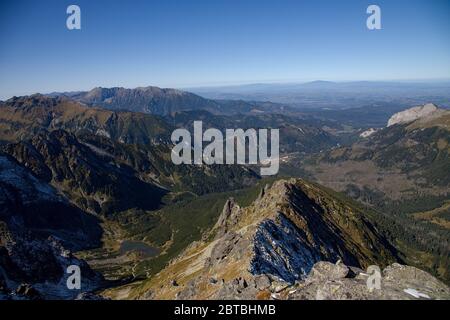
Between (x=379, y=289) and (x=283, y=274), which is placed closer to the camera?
(x=379, y=289)

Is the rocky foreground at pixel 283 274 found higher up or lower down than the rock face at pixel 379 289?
lower down

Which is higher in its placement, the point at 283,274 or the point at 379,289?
the point at 379,289

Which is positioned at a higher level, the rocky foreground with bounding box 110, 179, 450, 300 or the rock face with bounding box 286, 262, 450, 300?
the rock face with bounding box 286, 262, 450, 300

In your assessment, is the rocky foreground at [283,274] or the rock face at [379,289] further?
the rocky foreground at [283,274]

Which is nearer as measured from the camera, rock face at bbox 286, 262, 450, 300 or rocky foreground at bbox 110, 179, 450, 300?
rock face at bbox 286, 262, 450, 300
